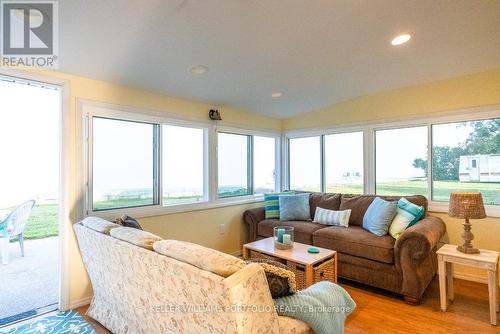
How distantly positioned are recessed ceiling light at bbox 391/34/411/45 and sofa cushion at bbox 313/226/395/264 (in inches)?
76.7

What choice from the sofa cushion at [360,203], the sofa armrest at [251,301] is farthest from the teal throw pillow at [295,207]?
the sofa armrest at [251,301]

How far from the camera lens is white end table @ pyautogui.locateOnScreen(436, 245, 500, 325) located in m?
2.20

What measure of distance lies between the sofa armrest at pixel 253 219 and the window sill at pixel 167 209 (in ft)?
0.79

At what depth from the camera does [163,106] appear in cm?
330

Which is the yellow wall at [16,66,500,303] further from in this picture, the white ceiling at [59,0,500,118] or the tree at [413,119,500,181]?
the tree at [413,119,500,181]

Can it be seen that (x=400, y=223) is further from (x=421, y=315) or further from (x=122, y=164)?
(x=122, y=164)

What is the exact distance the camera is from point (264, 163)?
187 inches

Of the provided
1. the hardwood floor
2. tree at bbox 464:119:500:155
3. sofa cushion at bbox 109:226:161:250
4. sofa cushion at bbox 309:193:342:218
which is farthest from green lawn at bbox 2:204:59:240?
tree at bbox 464:119:500:155

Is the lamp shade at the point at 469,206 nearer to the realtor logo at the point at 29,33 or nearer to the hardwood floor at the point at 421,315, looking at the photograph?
the hardwood floor at the point at 421,315

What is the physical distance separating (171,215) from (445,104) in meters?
3.65

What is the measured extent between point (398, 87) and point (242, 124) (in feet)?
7.36

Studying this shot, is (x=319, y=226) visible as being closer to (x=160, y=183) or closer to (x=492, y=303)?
(x=492, y=303)

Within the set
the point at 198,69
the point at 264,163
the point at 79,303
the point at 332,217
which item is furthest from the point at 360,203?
the point at 79,303

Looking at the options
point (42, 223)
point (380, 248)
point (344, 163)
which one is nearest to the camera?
point (380, 248)
